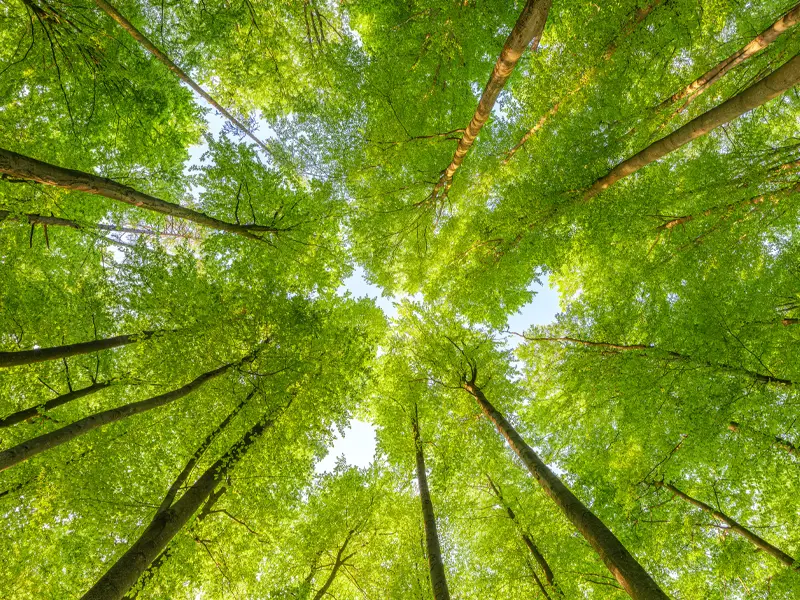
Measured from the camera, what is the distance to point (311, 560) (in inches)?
344

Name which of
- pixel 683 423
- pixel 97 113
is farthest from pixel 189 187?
pixel 683 423

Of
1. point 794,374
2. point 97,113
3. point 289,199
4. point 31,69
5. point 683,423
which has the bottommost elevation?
point 794,374

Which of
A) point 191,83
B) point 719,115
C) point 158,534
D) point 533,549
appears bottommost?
point 533,549

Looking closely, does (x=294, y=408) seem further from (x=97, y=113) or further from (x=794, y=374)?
(x=794, y=374)

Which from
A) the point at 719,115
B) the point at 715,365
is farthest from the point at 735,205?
the point at 719,115

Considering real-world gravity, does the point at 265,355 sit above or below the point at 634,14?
above

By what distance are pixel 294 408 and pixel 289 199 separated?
4.52 metres

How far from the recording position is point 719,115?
399 cm

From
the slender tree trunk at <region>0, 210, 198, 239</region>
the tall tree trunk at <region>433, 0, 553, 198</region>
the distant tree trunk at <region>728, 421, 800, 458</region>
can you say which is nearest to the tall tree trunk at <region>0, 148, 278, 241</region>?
the slender tree trunk at <region>0, 210, 198, 239</region>

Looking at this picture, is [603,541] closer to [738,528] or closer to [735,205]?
[735,205]

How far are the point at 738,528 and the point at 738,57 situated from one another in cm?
1005

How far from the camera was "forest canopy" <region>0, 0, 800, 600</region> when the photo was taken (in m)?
5.83

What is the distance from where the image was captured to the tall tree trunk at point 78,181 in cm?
369

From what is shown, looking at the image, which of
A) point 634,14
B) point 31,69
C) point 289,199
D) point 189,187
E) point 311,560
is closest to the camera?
point 634,14
